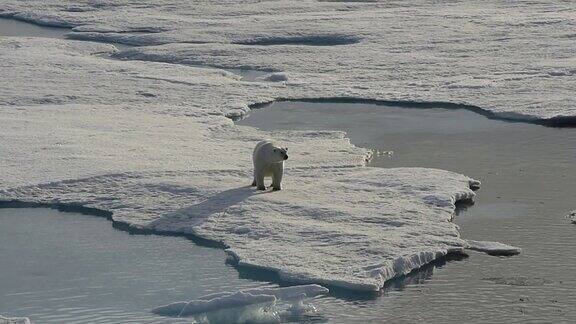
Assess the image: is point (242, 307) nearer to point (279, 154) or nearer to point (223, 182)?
point (279, 154)

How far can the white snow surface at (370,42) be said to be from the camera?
50.9ft

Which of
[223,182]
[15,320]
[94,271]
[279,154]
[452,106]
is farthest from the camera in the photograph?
[452,106]

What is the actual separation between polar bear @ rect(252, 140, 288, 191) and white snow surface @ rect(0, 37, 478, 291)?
16 cm

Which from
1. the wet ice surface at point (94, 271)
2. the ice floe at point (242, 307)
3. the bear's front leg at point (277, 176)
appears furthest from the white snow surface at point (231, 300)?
the bear's front leg at point (277, 176)

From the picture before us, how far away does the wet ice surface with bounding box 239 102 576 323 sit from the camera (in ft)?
26.4

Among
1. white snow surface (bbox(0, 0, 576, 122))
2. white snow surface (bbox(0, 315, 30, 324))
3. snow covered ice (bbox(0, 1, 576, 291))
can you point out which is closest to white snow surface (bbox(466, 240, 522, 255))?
snow covered ice (bbox(0, 1, 576, 291))

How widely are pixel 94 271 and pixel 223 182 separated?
222 centimetres

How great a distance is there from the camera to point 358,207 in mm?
9938

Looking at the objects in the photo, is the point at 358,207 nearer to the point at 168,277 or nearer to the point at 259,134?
the point at 168,277

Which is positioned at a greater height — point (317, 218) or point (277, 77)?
point (277, 77)

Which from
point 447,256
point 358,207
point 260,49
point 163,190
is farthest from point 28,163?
point 260,49

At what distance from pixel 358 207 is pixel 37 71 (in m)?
8.20

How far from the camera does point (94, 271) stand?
347 inches

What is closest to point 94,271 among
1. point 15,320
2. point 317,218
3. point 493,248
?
point 15,320
